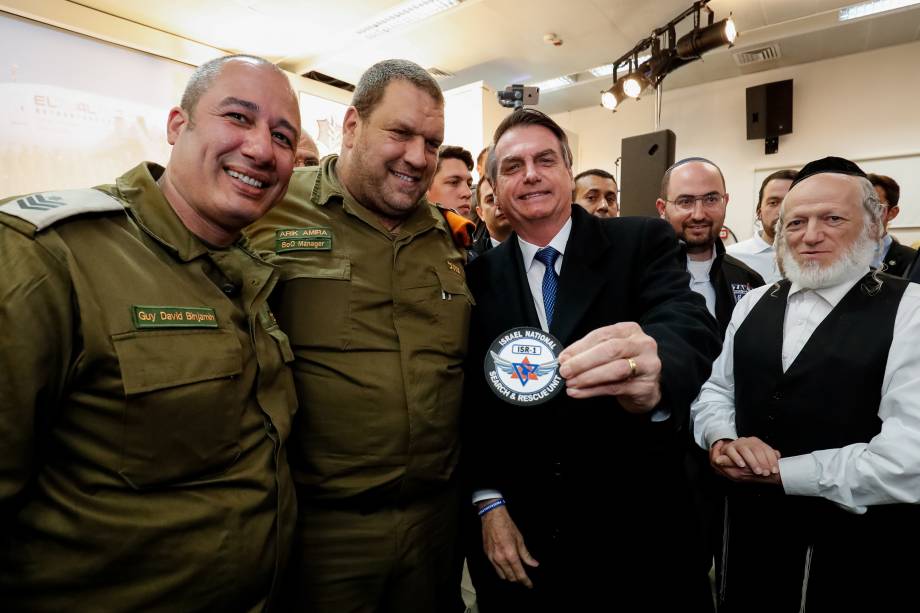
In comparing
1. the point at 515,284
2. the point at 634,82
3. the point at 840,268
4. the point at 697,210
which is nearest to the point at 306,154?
the point at 515,284

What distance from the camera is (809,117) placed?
6.71 m

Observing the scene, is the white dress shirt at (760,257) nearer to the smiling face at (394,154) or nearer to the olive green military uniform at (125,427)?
the smiling face at (394,154)

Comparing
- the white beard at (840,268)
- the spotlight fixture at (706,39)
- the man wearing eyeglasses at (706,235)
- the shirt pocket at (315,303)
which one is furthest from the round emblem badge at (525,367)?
the spotlight fixture at (706,39)

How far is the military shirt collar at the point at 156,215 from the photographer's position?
1.09 meters

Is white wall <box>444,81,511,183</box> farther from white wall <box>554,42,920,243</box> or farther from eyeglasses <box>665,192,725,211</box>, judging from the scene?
eyeglasses <box>665,192,725,211</box>

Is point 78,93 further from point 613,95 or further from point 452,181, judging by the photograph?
point 613,95

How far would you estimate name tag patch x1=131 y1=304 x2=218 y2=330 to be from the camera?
3.17 feet

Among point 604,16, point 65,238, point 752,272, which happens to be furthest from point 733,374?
point 604,16

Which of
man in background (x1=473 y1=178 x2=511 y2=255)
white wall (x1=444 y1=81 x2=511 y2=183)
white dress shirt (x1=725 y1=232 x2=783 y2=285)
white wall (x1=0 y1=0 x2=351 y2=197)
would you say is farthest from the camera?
white wall (x1=444 y1=81 x2=511 y2=183)

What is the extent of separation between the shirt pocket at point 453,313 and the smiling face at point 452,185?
1.80 m

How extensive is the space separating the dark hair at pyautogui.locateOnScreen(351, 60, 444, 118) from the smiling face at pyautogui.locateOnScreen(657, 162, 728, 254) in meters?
1.85

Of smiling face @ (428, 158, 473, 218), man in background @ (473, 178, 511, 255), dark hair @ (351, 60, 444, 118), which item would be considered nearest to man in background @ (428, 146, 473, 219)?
smiling face @ (428, 158, 473, 218)

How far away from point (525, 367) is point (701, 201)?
226 cm

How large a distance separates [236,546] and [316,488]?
0.34 metres
